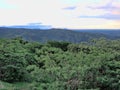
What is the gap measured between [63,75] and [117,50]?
2.57 metres

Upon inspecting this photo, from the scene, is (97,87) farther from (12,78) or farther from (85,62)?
(12,78)

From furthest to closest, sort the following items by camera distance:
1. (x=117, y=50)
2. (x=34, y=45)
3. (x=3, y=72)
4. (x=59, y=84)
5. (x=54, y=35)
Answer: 1. (x=54, y=35)
2. (x=34, y=45)
3. (x=3, y=72)
4. (x=117, y=50)
5. (x=59, y=84)

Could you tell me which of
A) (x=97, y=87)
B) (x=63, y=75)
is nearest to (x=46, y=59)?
(x=63, y=75)

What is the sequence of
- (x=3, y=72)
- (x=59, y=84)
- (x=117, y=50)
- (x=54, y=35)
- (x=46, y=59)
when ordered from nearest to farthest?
(x=59, y=84) < (x=46, y=59) < (x=117, y=50) < (x=3, y=72) < (x=54, y=35)

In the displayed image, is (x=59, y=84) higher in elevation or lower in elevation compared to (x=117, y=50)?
lower

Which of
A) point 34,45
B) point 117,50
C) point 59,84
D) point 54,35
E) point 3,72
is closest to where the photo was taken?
point 59,84

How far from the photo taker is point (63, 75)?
910 cm

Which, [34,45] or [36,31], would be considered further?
[36,31]

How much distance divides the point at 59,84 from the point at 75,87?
451 millimetres

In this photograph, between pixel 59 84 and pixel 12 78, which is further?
pixel 12 78

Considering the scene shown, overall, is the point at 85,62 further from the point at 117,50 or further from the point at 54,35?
the point at 54,35

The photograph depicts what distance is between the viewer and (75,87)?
916 centimetres

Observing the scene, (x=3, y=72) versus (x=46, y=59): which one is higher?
(x=46, y=59)

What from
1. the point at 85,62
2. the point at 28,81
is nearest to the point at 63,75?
the point at 85,62
